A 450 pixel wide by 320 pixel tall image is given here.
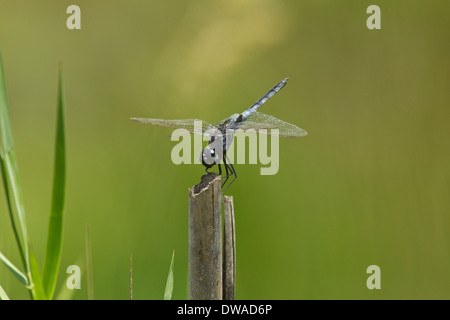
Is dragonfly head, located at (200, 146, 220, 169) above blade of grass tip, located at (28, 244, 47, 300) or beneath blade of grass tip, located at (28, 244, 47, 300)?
above

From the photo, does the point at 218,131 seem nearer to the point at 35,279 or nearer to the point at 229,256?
the point at 229,256

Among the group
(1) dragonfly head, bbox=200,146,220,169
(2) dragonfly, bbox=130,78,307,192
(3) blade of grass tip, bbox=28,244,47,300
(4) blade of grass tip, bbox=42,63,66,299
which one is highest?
(2) dragonfly, bbox=130,78,307,192

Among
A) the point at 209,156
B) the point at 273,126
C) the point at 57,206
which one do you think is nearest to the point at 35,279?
the point at 57,206

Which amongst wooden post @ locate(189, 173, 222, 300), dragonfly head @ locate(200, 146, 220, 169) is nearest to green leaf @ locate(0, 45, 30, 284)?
wooden post @ locate(189, 173, 222, 300)

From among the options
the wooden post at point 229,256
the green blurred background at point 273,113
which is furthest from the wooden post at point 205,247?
the green blurred background at point 273,113

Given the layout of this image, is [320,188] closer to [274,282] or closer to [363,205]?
[363,205]

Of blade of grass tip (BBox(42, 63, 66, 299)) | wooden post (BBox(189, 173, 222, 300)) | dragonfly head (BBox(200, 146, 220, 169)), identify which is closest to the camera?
blade of grass tip (BBox(42, 63, 66, 299))

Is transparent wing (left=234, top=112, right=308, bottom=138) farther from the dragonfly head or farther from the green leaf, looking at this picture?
the green leaf
